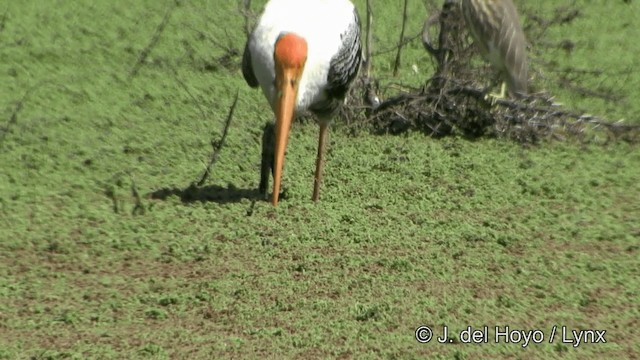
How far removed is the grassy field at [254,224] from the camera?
4527 mm

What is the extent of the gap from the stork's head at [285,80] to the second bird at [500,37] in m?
1.72

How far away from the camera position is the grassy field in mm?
4527

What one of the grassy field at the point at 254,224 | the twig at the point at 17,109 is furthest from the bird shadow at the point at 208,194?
the twig at the point at 17,109

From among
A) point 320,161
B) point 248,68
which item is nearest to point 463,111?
point 320,161

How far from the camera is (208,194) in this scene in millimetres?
6117

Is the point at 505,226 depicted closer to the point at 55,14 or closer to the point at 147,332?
the point at 147,332

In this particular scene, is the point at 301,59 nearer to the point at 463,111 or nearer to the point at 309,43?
the point at 309,43

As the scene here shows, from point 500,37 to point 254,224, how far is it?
2.15 m

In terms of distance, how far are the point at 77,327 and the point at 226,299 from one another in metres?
0.61

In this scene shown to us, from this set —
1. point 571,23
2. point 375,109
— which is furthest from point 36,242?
point 571,23

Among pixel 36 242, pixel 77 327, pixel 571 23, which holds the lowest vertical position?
pixel 77 327

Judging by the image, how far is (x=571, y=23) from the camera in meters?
9.66

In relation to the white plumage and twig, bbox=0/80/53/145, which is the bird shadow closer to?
the white plumage

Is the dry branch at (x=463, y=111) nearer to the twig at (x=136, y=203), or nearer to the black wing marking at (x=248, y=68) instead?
the black wing marking at (x=248, y=68)
